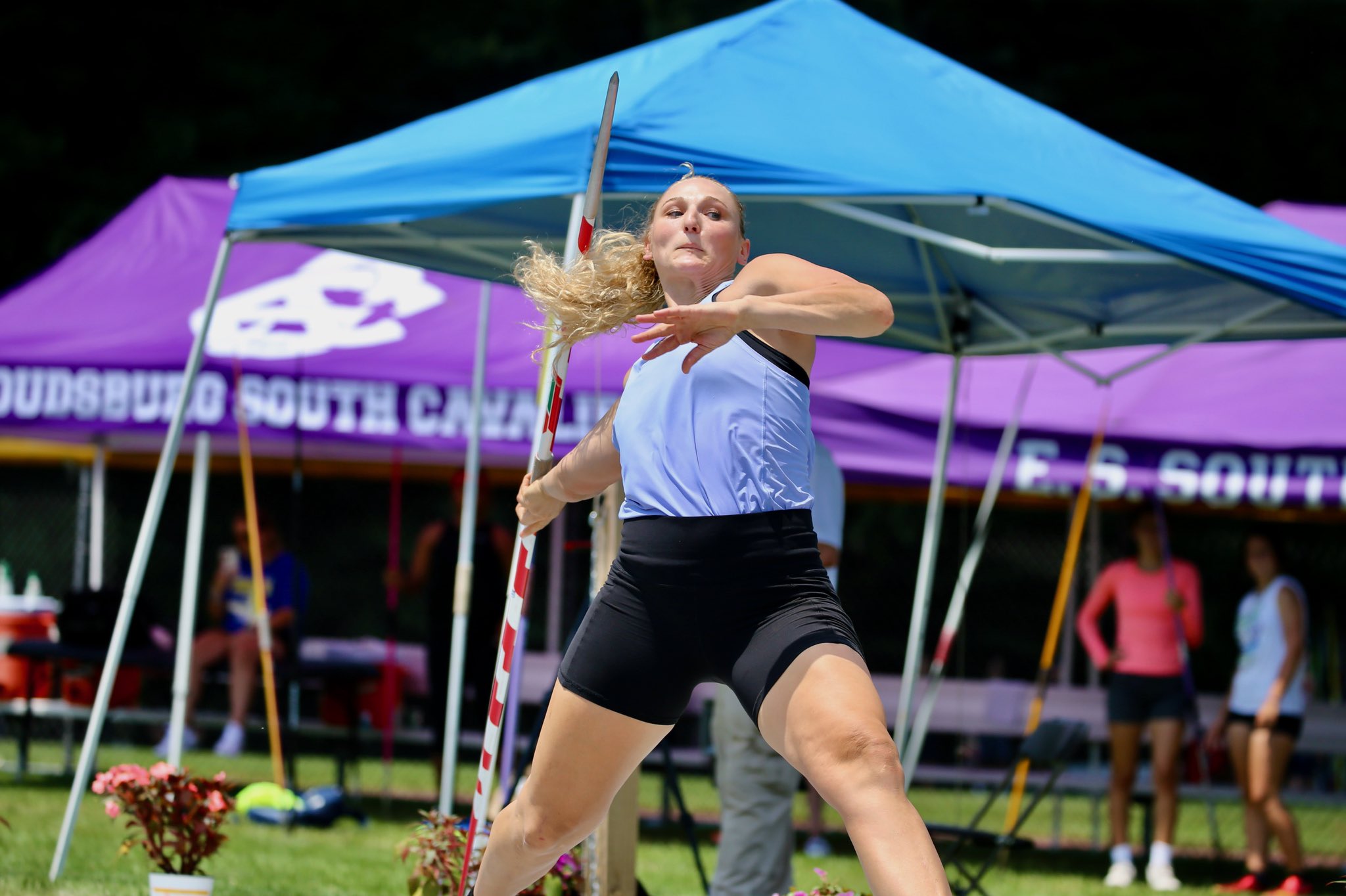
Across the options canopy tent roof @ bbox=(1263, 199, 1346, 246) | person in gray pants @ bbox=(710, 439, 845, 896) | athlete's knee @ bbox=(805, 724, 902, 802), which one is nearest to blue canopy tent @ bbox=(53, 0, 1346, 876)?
person in gray pants @ bbox=(710, 439, 845, 896)

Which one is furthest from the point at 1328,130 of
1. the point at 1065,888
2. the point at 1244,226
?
the point at 1244,226

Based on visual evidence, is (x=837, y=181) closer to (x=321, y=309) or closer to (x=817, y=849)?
(x=817, y=849)

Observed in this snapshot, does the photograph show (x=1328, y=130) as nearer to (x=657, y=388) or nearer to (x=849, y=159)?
(x=849, y=159)

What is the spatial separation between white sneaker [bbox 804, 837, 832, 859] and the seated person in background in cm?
375

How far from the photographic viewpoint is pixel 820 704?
300cm

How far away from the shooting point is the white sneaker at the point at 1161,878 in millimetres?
Answer: 7844

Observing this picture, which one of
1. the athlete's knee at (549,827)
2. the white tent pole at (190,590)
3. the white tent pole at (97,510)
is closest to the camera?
the athlete's knee at (549,827)

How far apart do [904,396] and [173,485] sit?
8351 mm

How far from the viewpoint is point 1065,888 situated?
25.0ft

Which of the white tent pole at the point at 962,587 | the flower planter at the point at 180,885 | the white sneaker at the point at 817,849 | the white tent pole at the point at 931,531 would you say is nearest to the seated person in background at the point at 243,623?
the white sneaker at the point at 817,849

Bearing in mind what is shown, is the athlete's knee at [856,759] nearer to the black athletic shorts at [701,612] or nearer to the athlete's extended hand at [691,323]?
the black athletic shorts at [701,612]

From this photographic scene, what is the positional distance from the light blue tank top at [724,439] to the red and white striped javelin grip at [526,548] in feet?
1.52

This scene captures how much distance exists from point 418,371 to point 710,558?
6052mm

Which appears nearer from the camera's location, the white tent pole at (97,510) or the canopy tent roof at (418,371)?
the canopy tent roof at (418,371)
